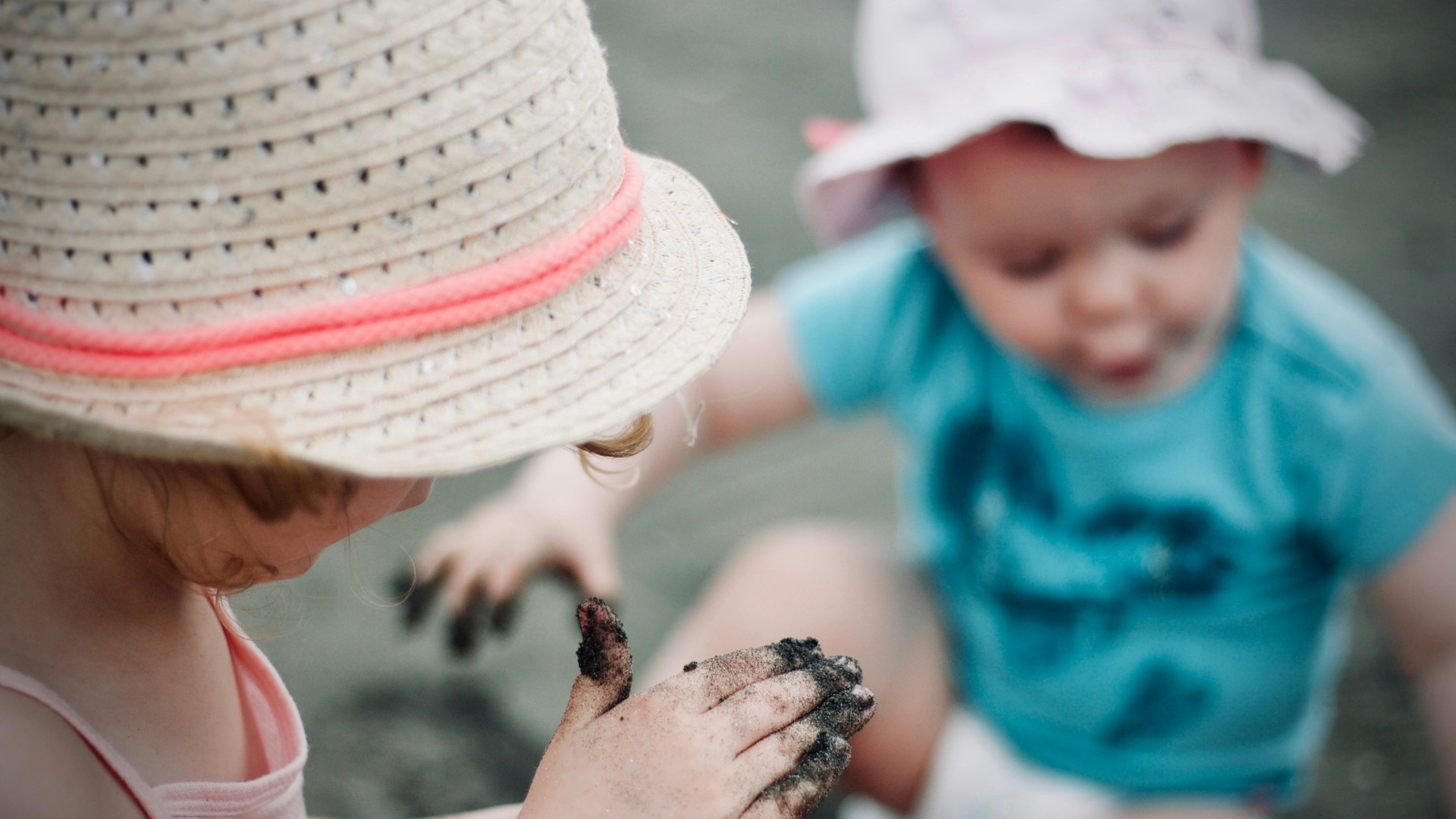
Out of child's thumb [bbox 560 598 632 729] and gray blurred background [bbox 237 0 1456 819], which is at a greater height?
child's thumb [bbox 560 598 632 729]

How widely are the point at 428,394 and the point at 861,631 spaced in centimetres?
78

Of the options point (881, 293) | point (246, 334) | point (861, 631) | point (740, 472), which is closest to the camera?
point (246, 334)

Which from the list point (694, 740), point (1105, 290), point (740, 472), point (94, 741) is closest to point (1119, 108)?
point (1105, 290)

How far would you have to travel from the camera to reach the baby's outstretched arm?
108 centimetres

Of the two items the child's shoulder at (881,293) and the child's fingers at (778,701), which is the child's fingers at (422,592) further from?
the child's shoulder at (881,293)

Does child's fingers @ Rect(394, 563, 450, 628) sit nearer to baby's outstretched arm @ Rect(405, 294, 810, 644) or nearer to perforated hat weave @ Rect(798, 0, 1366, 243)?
baby's outstretched arm @ Rect(405, 294, 810, 644)

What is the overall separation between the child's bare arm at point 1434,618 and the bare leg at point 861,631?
0.48 m

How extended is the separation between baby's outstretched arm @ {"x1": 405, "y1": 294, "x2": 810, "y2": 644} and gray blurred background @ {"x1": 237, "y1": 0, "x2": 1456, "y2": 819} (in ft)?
0.59

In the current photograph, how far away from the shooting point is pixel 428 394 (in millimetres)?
562

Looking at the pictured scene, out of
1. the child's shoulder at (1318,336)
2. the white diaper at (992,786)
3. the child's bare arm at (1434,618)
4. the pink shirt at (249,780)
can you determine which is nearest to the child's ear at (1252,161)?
the child's shoulder at (1318,336)

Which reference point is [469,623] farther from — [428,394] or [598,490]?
[428,394]

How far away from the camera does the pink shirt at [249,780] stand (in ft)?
2.03

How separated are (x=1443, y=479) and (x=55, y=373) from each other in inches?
47.0

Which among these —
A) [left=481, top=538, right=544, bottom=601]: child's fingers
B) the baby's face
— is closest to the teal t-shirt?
the baby's face
